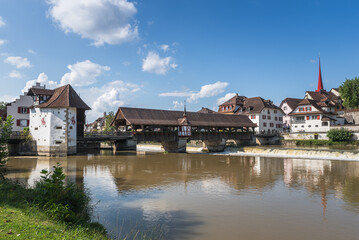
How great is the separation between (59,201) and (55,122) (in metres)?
22.9

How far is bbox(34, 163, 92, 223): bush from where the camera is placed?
5.94 m

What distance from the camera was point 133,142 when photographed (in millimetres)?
30781

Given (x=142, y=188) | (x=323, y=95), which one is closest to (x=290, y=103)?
(x=323, y=95)

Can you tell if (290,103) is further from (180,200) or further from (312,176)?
(180,200)

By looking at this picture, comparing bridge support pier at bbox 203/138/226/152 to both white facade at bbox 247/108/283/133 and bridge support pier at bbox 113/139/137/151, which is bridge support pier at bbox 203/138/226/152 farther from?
white facade at bbox 247/108/283/133

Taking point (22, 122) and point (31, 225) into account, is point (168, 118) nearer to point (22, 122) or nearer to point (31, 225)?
point (22, 122)

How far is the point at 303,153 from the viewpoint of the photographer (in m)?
27.3

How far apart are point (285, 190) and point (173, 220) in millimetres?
6835

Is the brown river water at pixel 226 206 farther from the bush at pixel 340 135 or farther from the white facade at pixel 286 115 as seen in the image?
the white facade at pixel 286 115

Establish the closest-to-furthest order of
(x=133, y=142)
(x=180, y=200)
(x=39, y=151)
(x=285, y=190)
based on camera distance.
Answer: (x=180, y=200)
(x=285, y=190)
(x=39, y=151)
(x=133, y=142)

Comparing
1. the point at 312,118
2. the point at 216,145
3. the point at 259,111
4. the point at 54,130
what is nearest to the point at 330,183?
the point at 216,145

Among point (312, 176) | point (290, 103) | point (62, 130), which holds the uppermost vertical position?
point (290, 103)

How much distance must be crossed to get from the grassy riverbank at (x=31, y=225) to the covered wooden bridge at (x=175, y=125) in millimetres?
21970

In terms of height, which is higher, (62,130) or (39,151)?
(62,130)
